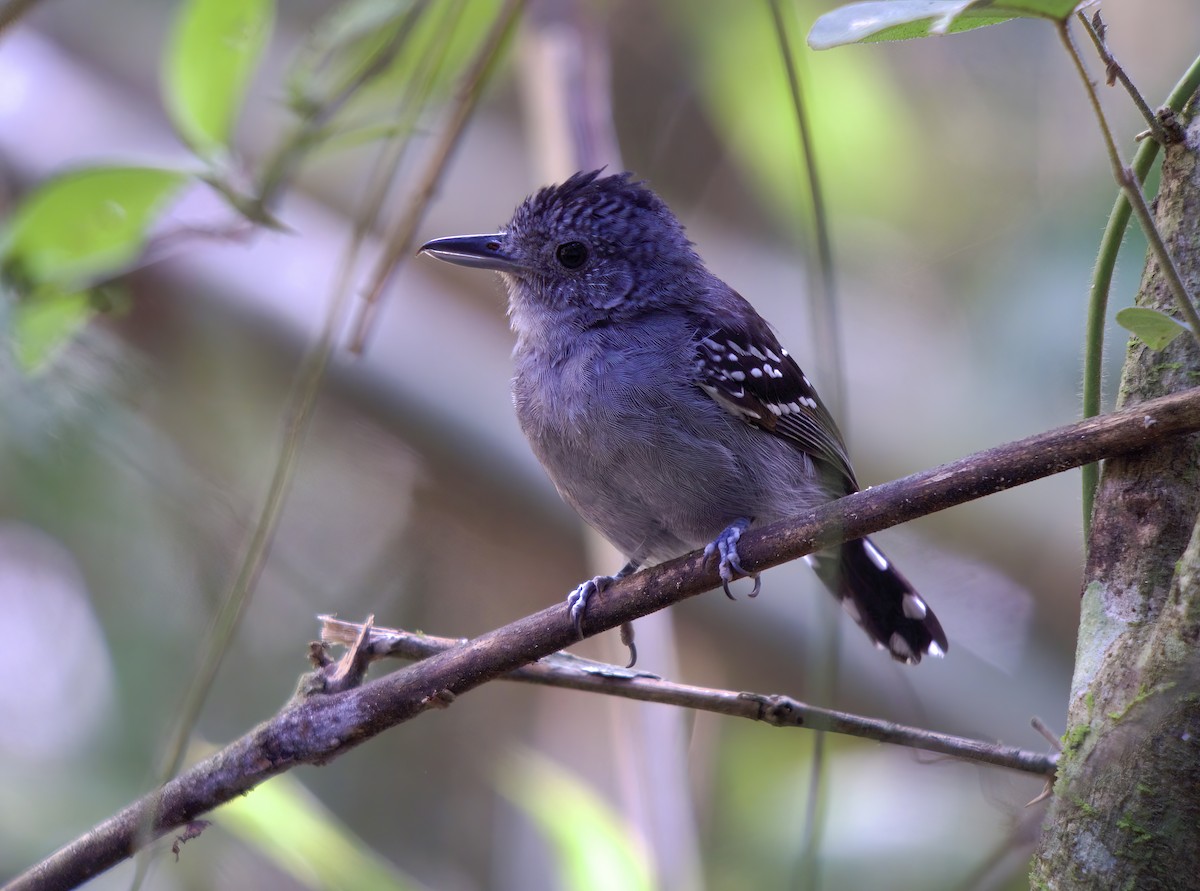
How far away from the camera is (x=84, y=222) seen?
9.09 ft

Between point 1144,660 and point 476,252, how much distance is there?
2627 millimetres

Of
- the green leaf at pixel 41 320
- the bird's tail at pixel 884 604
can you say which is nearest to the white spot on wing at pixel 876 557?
the bird's tail at pixel 884 604

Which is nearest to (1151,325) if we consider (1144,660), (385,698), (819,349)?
(1144,660)

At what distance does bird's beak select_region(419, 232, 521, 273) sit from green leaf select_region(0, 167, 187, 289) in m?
1.03

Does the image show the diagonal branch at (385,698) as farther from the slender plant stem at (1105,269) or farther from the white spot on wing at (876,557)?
the white spot on wing at (876,557)

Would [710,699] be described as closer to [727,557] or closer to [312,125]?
[727,557]

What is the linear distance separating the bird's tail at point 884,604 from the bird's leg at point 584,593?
2.06 ft

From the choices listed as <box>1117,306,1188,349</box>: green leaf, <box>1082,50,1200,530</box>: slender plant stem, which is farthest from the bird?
<box>1117,306,1188,349</box>: green leaf

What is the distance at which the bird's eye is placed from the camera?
12.8ft

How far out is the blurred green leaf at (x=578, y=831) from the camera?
3518 mm

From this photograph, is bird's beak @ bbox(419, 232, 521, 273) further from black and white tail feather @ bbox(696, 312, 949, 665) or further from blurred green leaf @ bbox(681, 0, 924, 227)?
blurred green leaf @ bbox(681, 0, 924, 227)

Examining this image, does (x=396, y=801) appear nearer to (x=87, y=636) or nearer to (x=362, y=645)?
(x=87, y=636)

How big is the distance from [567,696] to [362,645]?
3887mm

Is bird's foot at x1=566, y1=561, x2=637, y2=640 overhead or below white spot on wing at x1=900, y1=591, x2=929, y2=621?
below
